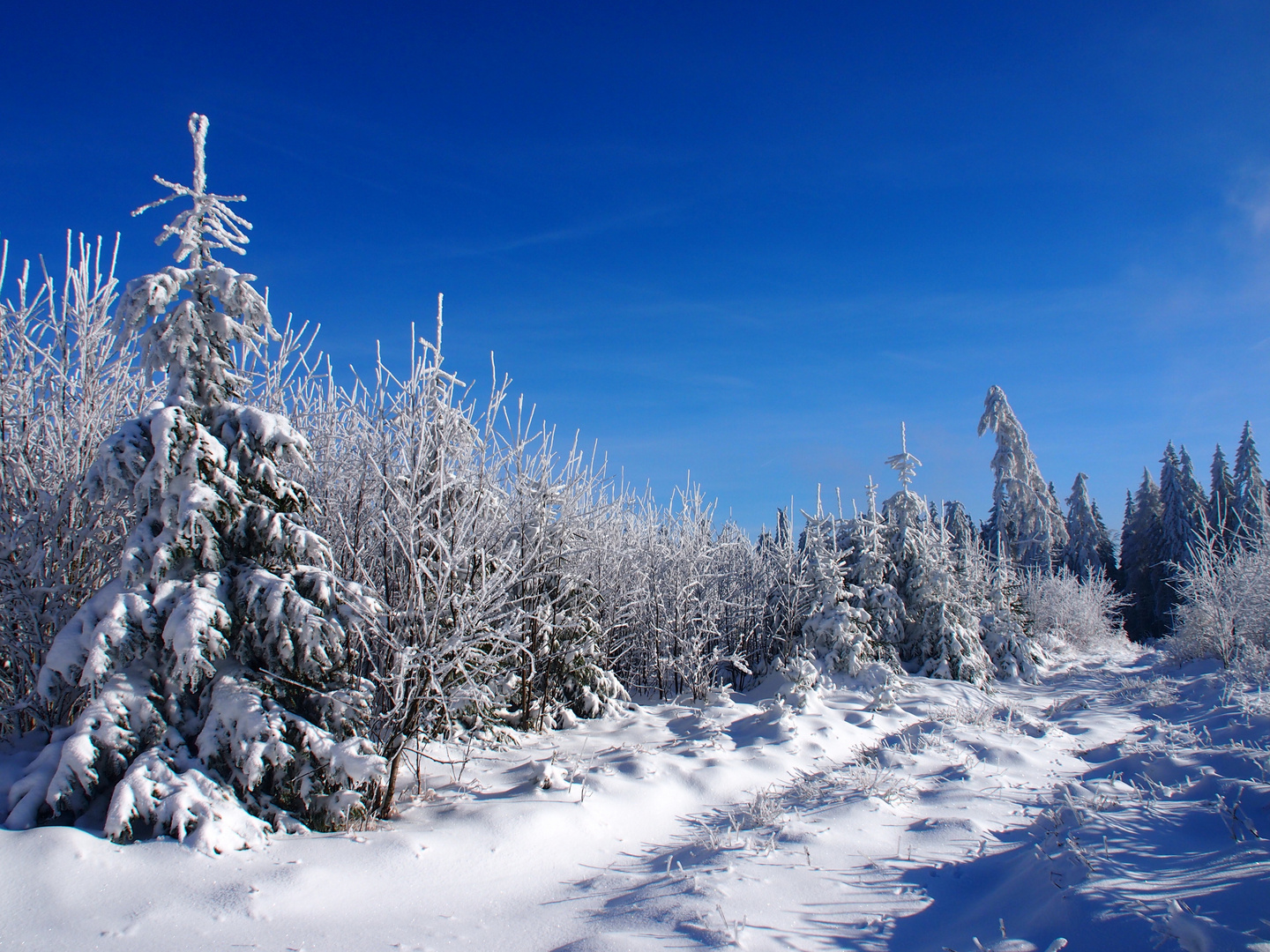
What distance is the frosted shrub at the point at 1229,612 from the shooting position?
49.9 feet

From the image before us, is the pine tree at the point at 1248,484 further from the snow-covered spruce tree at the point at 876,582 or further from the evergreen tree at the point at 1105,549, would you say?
the snow-covered spruce tree at the point at 876,582

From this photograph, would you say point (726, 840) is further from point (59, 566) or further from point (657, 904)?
point (59, 566)

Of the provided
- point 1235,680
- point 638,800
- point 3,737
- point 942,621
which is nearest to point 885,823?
point 638,800

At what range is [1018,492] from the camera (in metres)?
37.1

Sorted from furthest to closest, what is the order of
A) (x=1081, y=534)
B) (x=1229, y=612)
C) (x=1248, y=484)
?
1. (x=1081, y=534)
2. (x=1248, y=484)
3. (x=1229, y=612)

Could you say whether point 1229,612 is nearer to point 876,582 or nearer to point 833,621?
point 876,582

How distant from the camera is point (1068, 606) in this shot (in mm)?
28109

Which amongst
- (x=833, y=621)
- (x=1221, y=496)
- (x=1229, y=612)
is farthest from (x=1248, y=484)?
(x=833, y=621)

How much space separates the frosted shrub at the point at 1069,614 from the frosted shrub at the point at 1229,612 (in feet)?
28.5

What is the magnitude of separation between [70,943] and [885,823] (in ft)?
18.2

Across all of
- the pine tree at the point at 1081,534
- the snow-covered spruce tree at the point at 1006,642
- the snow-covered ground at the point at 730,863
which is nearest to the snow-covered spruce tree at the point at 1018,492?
the pine tree at the point at 1081,534

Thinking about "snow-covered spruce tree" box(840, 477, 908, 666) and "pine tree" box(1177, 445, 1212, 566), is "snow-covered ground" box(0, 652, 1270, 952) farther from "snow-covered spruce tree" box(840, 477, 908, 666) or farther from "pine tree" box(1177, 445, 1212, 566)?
"pine tree" box(1177, 445, 1212, 566)

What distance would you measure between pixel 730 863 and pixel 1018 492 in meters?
38.6

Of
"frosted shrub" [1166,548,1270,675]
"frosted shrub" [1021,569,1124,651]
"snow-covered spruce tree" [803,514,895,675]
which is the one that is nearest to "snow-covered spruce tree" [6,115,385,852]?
→ "snow-covered spruce tree" [803,514,895,675]
